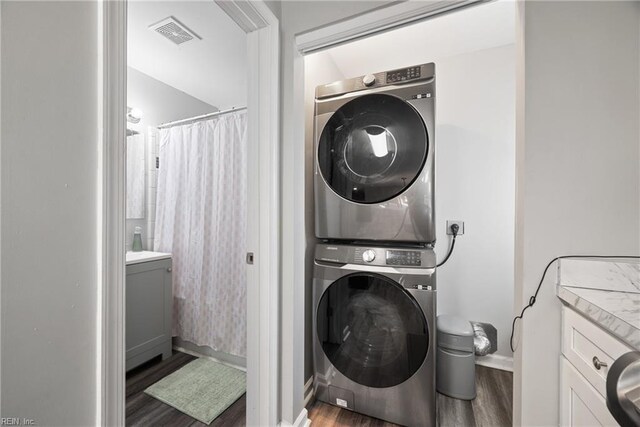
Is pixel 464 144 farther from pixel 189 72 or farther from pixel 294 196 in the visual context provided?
pixel 189 72

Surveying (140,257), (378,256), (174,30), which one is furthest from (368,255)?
(174,30)

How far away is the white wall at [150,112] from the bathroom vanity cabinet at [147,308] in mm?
312

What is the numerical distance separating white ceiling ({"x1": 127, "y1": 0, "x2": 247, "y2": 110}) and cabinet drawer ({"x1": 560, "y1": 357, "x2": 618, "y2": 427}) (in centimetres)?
225

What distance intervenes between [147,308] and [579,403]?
2.37 metres

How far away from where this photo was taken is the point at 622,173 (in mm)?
798

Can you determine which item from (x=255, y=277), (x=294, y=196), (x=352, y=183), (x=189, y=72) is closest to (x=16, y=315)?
(x=255, y=277)

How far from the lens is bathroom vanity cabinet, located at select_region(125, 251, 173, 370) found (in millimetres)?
1800

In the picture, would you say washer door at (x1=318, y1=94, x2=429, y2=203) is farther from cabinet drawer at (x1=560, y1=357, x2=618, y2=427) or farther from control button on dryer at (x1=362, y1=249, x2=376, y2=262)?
cabinet drawer at (x1=560, y1=357, x2=618, y2=427)

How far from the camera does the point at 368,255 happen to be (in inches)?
54.3

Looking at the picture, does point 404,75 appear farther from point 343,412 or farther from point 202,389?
point 202,389

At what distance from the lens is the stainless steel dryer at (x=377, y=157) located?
1320 mm

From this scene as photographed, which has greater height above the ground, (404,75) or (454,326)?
(404,75)

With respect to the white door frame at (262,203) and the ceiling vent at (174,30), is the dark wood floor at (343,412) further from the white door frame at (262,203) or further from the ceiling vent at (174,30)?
the ceiling vent at (174,30)

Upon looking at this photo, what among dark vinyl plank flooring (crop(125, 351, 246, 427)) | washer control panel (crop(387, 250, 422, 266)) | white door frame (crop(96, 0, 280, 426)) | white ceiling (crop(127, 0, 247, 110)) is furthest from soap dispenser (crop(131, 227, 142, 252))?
washer control panel (crop(387, 250, 422, 266))
